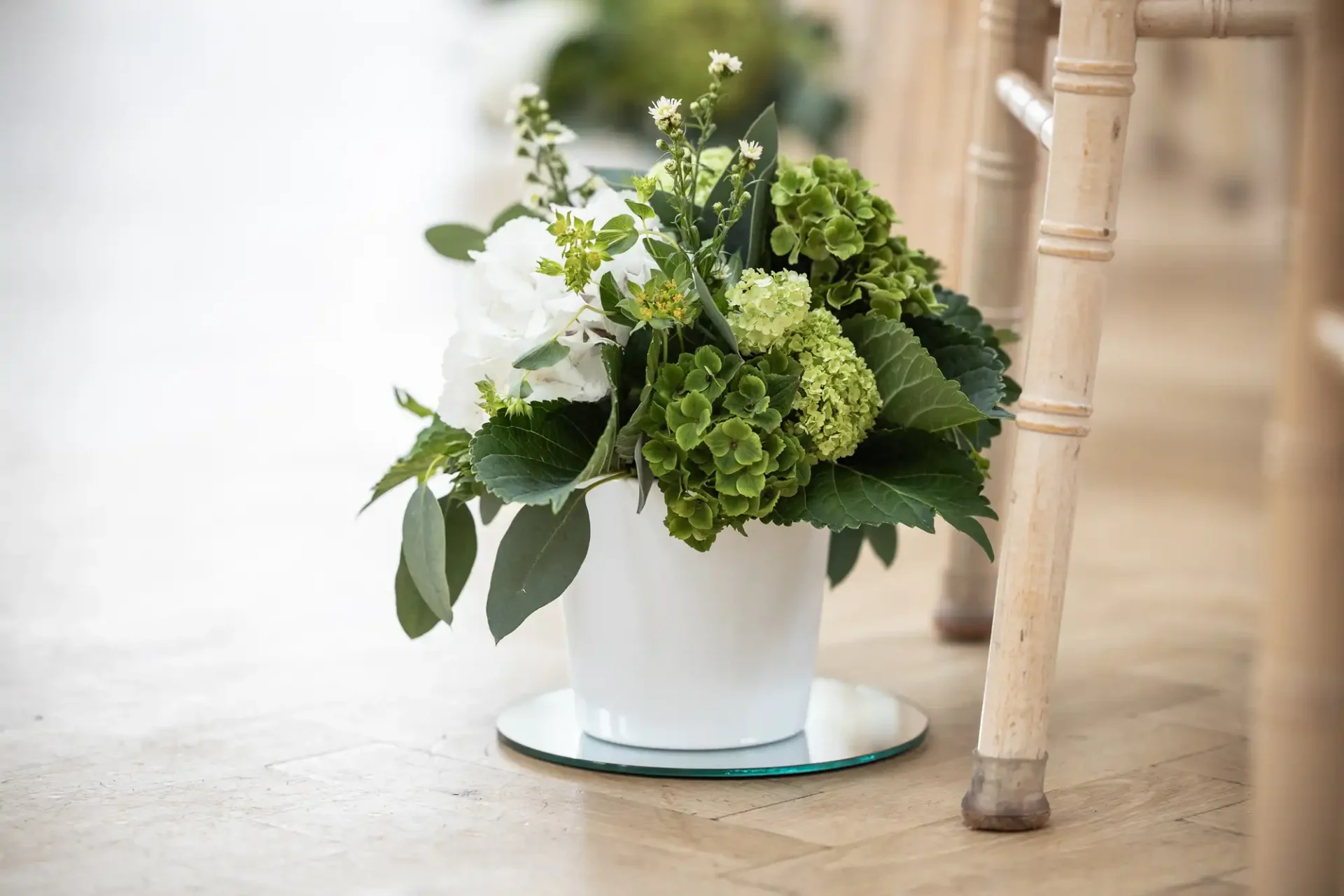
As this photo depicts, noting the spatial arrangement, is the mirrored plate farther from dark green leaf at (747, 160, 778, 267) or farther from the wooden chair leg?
dark green leaf at (747, 160, 778, 267)

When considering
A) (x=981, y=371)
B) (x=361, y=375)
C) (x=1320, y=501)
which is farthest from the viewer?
(x=361, y=375)

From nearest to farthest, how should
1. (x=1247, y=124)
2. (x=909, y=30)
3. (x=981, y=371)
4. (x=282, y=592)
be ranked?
(x=981, y=371) → (x=282, y=592) → (x=909, y=30) → (x=1247, y=124)

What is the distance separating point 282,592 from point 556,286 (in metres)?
0.54

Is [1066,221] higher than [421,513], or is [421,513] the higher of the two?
[1066,221]

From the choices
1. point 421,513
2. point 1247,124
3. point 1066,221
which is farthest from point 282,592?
point 1247,124

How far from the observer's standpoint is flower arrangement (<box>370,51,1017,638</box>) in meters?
0.75

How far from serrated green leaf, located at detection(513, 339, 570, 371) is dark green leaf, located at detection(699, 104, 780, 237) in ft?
0.46

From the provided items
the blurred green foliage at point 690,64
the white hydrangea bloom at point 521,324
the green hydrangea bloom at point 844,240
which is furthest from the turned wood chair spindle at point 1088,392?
the blurred green foliage at point 690,64

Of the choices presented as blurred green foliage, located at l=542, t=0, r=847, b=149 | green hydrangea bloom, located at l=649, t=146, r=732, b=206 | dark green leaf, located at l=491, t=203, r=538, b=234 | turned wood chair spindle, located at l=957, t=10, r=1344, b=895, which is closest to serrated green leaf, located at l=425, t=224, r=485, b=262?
dark green leaf, located at l=491, t=203, r=538, b=234

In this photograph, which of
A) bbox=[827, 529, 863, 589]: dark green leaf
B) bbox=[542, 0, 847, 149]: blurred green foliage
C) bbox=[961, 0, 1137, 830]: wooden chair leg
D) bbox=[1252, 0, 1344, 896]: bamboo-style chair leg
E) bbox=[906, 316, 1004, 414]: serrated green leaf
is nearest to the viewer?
bbox=[1252, 0, 1344, 896]: bamboo-style chair leg

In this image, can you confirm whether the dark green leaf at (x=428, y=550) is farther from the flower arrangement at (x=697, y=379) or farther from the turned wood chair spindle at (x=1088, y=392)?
the turned wood chair spindle at (x=1088, y=392)

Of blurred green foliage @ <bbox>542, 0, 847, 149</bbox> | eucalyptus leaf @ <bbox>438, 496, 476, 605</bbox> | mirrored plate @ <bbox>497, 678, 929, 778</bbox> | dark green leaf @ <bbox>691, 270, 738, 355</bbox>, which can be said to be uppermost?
blurred green foliage @ <bbox>542, 0, 847, 149</bbox>

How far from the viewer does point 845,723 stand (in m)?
0.90

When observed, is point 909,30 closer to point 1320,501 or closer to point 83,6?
point 1320,501
